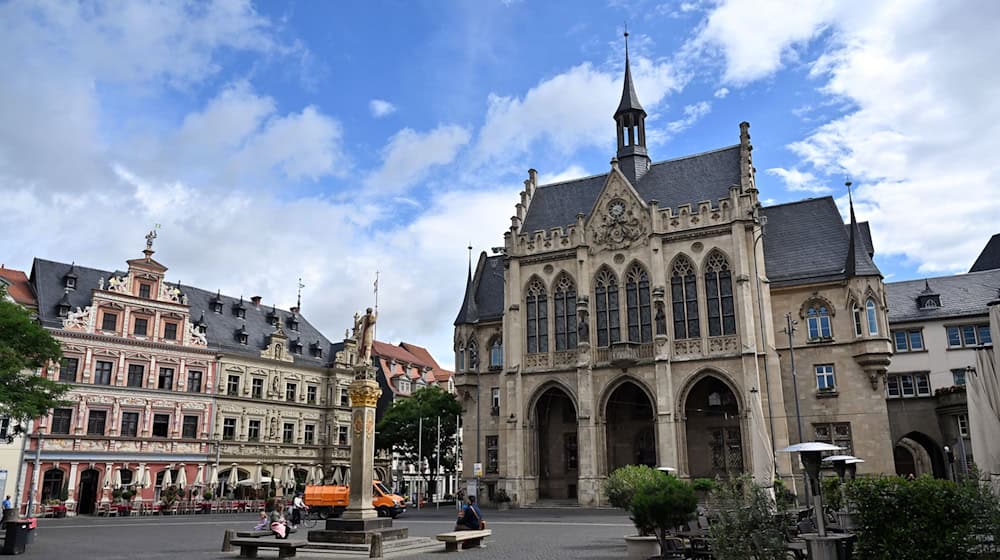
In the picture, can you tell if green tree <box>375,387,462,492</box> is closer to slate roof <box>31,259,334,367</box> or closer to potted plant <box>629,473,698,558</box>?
slate roof <box>31,259,334,367</box>

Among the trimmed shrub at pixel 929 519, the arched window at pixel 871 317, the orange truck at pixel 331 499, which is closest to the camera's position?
the trimmed shrub at pixel 929 519

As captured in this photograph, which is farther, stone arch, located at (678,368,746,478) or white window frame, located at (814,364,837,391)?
stone arch, located at (678,368,746,478)

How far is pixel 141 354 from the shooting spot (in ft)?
158

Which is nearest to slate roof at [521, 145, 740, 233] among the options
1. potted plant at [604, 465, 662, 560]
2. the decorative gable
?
the decorative gable

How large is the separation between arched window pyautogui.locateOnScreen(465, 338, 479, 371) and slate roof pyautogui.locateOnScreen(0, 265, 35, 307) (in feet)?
90.5

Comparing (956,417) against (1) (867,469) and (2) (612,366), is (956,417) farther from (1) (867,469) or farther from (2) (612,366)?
(2) (612,366)

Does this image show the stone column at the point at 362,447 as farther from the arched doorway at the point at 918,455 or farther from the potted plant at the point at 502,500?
the arched doorway at the point at 918,455

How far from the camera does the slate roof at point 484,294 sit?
48969mm

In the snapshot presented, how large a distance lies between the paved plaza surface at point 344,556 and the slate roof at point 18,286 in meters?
19.2

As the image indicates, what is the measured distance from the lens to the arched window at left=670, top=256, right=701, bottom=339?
133ft

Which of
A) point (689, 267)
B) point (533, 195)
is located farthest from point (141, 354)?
point (689, 267)

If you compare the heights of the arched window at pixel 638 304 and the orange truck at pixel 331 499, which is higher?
the arched window at pixel 638 304

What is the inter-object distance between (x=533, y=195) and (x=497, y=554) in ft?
119

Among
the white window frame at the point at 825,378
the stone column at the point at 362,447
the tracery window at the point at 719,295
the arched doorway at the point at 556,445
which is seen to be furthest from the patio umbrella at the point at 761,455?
the stone column at the point at 362,447
